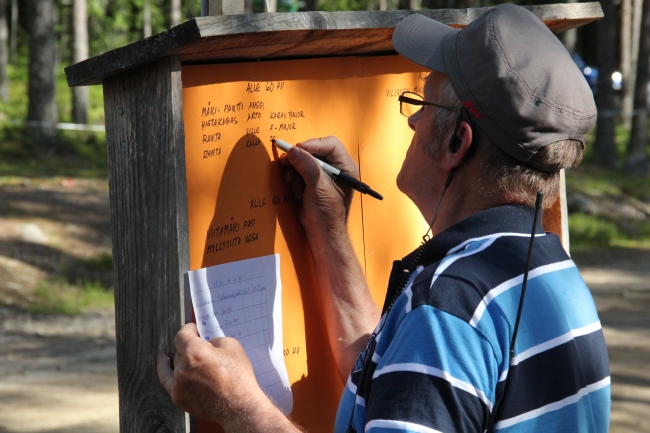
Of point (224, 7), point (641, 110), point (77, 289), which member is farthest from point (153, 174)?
point (641, 110)

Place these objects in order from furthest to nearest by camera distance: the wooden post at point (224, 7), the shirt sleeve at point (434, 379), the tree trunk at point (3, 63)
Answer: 1. the tree trunk at point (3, 63)
2. the wooden post at point (224, 7)
3. the shirt sleeve at point (434, 379)

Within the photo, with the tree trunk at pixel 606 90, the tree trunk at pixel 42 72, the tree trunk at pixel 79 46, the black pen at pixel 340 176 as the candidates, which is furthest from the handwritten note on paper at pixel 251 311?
the tree trunk at pixel 606 90

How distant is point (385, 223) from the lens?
7.42ft

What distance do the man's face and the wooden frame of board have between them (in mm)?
311

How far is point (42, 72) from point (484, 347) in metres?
12.3

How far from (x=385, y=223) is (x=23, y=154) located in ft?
35.0

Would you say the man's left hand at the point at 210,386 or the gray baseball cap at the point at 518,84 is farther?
the man's left hand at the point at 210,386

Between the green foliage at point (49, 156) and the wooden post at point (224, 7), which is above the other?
the wooden post at point (224, 7)

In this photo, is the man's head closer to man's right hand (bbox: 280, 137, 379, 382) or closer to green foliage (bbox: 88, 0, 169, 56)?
man's right hand (bbox: 280, 137, 379, 382)

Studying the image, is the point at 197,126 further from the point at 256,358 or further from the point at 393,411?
the point at 393,411

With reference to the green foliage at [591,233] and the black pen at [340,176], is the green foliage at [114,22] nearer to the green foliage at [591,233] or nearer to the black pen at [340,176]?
the green foliage at [591,233]

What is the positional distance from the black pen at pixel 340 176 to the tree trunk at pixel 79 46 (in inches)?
480

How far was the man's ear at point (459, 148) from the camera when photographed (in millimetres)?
1427

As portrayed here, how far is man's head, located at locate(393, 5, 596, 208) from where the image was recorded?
1.37 m
